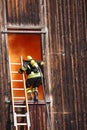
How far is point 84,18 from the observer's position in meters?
31.7

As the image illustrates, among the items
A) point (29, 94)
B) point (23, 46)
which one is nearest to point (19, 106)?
point (29, 94)

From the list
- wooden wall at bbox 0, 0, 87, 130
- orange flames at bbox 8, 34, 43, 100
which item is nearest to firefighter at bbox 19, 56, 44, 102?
wooden wall at bbox 0, 0, 87, 130

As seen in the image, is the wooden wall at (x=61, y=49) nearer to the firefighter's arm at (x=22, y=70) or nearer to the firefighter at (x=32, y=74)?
the firefighter at (x=32, y=74)

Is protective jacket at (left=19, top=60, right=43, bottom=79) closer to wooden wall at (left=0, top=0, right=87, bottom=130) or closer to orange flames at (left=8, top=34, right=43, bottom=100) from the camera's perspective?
wooden wall at (left=0, top=0, right=87, bottom=130)

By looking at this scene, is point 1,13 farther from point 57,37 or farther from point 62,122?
point 62,122

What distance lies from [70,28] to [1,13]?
2.44 metres

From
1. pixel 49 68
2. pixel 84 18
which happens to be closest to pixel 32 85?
pixel 49 68

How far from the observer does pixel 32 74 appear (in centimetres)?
3073

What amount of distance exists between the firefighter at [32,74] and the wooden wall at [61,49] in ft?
1.11

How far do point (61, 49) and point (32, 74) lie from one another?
141 centimetres

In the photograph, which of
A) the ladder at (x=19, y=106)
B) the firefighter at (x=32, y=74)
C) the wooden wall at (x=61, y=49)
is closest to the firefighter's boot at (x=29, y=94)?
the firefighter at (x=32, y=74)

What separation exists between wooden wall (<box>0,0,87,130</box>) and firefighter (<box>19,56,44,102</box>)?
0.34m

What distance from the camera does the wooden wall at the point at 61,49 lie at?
31.0 m

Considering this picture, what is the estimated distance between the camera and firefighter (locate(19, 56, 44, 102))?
30.7 meters
